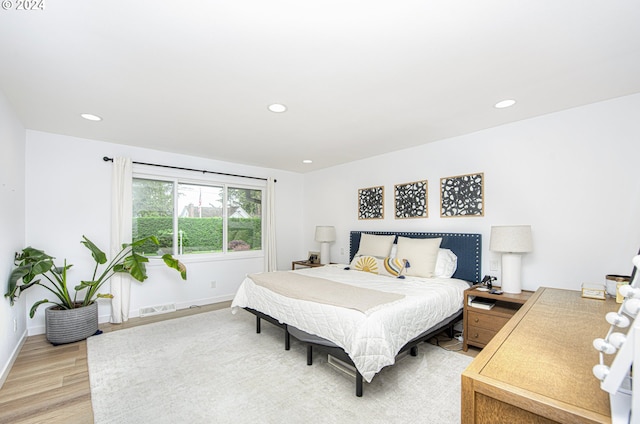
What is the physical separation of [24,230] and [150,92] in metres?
2.55

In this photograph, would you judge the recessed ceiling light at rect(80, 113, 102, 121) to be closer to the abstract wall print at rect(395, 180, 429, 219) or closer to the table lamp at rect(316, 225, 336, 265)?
the table lamp at rect(316, 225, 336, 265)

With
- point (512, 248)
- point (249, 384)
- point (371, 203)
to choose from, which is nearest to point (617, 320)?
point (512, 248)

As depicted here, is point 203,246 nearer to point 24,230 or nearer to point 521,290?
point 24,230

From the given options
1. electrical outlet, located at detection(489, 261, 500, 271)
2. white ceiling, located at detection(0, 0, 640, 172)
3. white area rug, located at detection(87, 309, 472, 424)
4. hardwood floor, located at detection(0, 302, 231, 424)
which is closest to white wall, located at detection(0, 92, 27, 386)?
hardwood floor, located at detection(0, 302, 231, 424)

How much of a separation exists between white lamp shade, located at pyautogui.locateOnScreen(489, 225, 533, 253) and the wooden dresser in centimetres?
137

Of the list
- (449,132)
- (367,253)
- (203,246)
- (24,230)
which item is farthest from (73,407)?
(449,132)

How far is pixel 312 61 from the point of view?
1.92 m

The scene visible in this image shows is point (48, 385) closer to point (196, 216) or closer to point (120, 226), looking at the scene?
point (120, 226)

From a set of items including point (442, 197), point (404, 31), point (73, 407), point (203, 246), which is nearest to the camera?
point (404, 31)

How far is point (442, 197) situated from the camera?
367 cm

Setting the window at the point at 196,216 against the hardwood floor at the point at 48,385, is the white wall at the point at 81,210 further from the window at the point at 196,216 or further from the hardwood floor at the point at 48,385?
the hardwood floor at the point at 48,385

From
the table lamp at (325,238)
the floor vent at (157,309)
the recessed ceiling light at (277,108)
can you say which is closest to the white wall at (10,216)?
the floor vent at (157,309)

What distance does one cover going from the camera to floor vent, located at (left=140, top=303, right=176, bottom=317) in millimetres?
4056

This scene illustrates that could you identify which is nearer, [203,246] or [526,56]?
[526,56]
